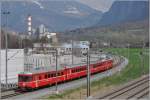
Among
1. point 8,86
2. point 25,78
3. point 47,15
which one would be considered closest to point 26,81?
point 25,78

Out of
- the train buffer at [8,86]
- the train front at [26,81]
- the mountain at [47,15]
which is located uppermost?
the mountain at [47,15]

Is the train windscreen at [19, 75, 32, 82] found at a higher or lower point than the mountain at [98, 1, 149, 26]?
lower

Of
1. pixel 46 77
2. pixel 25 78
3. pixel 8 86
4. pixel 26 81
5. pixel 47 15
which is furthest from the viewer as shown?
pixel 47 15

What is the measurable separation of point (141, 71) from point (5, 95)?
40288 millimetres

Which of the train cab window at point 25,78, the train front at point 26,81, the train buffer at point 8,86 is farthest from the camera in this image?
the train buffer at point 8,86

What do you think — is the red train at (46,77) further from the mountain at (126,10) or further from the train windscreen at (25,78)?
the mountain at (126,10)

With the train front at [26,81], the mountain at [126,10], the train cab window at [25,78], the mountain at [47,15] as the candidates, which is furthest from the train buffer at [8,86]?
the mountain at [126,10]

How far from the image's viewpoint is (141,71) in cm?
7331

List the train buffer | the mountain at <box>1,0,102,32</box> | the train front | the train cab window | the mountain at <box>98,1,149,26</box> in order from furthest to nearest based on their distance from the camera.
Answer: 1. the mountain at <box>98,1,149,26</box>
2. the mountain at <box>1,0,102,32</box>
3. the train buffer
4. the train cab window
5. the train front

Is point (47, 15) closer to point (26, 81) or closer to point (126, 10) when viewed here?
point (126, 10)

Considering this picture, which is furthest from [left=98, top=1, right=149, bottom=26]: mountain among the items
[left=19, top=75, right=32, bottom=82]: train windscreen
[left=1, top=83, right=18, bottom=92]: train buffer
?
[left=19, top=75, right=32, bottom=82]: train windscreen

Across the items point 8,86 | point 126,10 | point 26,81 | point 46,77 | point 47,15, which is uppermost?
point 126,10

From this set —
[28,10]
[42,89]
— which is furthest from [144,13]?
[42,89]

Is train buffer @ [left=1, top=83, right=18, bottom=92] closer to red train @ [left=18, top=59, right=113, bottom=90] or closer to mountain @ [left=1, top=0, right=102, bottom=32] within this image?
red train @ [left=18, top=59, right=113, bottom=90]
